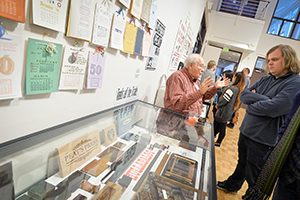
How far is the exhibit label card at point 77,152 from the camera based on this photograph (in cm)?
81

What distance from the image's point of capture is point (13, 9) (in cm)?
60

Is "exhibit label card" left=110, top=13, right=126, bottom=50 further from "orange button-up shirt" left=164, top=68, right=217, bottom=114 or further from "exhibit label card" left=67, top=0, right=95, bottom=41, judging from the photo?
"orange button-up shirt" left=164, top=68, right=217, bottom=114

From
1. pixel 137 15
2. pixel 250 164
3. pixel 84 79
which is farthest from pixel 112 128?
pixel 250 164

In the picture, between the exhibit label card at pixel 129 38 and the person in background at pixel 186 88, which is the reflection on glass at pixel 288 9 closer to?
the person in background at pixel 186 88

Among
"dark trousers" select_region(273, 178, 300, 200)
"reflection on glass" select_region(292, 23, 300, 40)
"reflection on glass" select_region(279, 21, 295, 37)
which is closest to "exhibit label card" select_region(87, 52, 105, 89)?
"dark trousers" select_region(273, 178, 300, 200)

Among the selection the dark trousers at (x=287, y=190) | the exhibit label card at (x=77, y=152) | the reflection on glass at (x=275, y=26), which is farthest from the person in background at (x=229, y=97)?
the reflection on glass at (x=275, y=26)

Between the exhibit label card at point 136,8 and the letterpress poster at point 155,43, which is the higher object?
the exhibit label card at point 136,8

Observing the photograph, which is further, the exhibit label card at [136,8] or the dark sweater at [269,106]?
the dark sweater at [269,106]

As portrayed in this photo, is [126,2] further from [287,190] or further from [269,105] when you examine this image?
[287,190]

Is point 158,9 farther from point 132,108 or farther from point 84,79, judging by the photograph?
point 84,79

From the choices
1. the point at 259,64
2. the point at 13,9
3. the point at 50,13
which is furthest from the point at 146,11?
the point at 259,64

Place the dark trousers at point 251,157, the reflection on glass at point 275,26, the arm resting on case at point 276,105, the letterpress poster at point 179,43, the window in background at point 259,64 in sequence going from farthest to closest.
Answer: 1. the window in background at point 259,64
2. the reflection on glass at point 275,26
3. the letterpress poster at point 179,43
4. the dark trousers at point 251,157
5. the arm resting on case at point 276,105

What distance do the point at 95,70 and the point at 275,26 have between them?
10.5 metres

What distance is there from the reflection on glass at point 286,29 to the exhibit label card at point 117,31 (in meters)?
10.2
